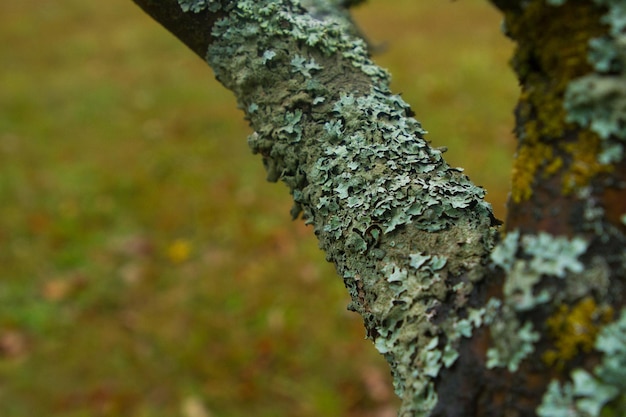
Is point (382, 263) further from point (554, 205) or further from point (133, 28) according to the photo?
point (133, 28)

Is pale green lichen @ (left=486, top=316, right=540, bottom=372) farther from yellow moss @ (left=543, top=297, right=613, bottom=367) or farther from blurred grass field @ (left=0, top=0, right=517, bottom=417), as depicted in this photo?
blurred grass field @ (left=0, top=0, right=517, bottom=417)

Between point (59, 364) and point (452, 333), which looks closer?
point (452, 333)

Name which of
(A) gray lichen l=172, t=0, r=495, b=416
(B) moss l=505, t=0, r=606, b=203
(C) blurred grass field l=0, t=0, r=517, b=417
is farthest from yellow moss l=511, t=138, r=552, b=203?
(C) blurred grass field l=0, t=0, r=517, b=417

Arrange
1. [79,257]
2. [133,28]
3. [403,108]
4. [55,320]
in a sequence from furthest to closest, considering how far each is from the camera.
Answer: [133,28] < [79,257] < [55,320] < [403,108]

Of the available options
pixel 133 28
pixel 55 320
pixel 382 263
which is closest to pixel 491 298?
pixel 382 263

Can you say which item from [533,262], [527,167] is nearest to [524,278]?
[533,262]

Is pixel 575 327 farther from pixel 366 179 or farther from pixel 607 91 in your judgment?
pixel 366 179
